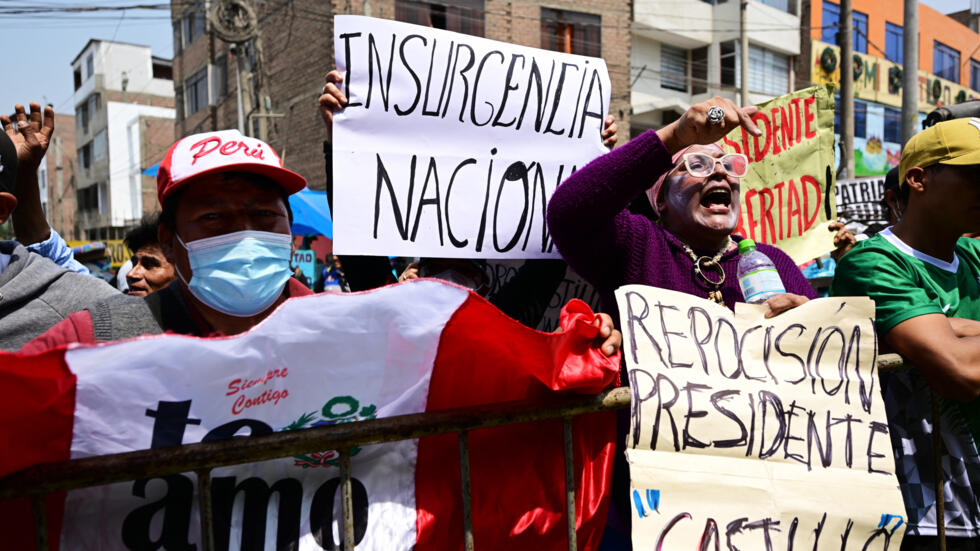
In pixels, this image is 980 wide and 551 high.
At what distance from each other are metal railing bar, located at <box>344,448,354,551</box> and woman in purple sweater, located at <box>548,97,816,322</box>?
40.5 inches

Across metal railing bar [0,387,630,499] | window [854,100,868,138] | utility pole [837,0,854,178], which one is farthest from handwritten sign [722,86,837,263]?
window [854,100,868,138]

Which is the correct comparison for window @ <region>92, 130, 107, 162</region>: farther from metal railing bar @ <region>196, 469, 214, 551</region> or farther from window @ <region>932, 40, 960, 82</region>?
metal railing bar @ <region>196, 469, 214, 551</region>

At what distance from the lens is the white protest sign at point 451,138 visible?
229 centimetres

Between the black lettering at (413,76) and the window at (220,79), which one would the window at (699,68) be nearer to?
the window at (220,79)

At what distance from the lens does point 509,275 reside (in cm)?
304

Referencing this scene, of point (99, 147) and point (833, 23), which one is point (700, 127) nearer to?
point (833, 23)

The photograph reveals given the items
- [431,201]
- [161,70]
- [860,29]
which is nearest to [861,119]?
[860,29]

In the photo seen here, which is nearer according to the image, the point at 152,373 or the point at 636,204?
the point at 152,373

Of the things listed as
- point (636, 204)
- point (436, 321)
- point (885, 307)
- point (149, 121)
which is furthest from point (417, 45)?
point (149, 121)

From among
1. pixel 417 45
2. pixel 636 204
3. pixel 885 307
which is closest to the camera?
pixel 885 307

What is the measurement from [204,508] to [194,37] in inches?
1210

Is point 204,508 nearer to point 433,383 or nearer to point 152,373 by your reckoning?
point 152,373

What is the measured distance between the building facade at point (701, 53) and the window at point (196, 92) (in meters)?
16.8

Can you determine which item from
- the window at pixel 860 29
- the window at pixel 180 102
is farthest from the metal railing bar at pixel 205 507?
the window at pixel 860 29
